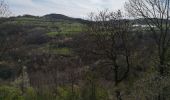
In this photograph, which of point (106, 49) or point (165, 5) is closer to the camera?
point (165, 5)

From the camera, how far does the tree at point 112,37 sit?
3291cm

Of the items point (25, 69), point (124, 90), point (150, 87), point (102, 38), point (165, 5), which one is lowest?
point (25, 69)

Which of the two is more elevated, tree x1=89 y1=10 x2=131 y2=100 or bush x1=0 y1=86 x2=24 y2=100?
tree x1=89 y1=10 x2=131 y2=100

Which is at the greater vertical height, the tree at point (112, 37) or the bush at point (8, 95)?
the tree at point (112, 37)

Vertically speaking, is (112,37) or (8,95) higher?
(112,37)

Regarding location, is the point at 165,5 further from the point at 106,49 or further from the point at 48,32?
the point at 48,32

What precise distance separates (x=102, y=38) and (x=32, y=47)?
199 ft

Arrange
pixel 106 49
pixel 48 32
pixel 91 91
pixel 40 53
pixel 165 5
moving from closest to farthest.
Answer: pixel 165 5 < pixel 106 49 < pixel 91 91 < pixel 40 53 < pixel 48 32

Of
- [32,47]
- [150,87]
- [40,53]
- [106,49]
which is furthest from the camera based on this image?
[32,47]

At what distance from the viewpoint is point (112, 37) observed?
32969 millimetres

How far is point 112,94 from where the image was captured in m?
34.2

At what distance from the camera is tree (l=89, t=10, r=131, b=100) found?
32906mm

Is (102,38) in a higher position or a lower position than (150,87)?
higher

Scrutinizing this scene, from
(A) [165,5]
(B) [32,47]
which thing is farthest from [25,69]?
(A) [165,5]
